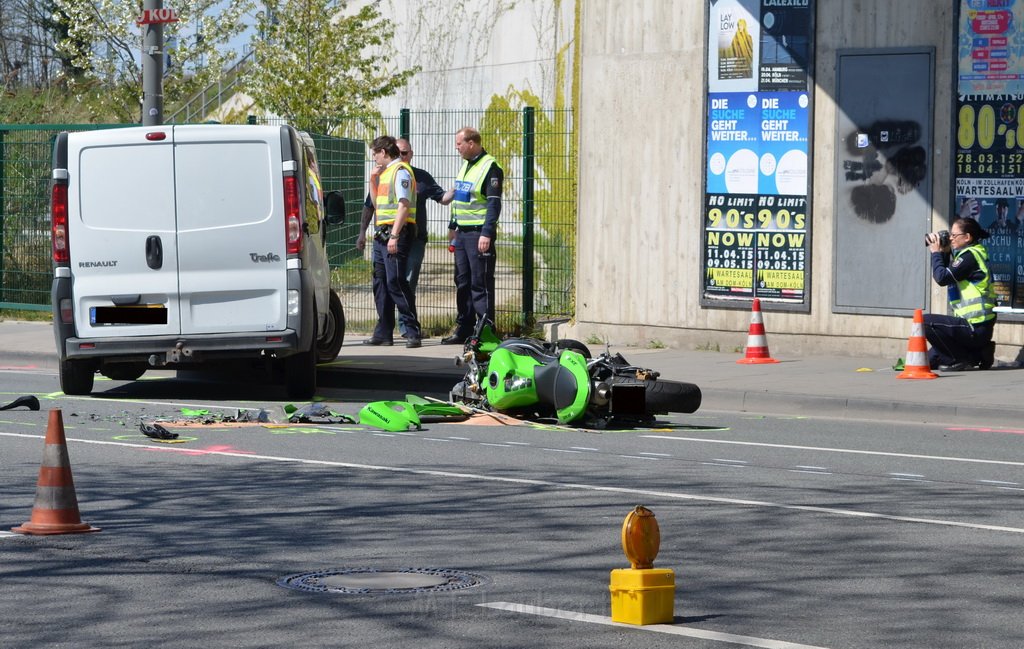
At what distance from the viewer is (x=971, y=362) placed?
50.3 ft

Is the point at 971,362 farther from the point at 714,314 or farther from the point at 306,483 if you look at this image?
the point at 306,483

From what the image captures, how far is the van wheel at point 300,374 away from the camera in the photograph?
13891 mm

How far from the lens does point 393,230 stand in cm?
1728

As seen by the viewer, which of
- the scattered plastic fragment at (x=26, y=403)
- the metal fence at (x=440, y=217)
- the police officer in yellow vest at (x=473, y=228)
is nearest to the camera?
the scattered plastic fragment at (x=26, y=403)

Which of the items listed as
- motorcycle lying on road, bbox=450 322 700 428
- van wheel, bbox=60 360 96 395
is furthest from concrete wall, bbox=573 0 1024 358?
van wheel, bbox=60 360 96 395

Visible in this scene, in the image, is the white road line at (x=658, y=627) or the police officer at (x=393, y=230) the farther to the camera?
the police officer at (x=393, y=230)

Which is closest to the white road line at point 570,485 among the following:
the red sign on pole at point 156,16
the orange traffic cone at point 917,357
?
the orange traffic cone at point 917,357

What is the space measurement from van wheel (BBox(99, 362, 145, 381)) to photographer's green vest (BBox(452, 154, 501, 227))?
12.6ft

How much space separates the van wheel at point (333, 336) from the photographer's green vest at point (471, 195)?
76.6 inches

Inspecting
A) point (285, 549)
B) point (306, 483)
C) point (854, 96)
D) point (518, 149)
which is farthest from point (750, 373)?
point (285, 549)

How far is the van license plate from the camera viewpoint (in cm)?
1335

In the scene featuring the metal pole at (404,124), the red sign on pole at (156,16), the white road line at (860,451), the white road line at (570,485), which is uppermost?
the red sign on pole at (156,16)

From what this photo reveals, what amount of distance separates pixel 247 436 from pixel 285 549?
13.8 feet

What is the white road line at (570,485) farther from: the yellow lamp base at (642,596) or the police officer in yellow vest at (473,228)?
the police officer in yellow vest at (473,228)
